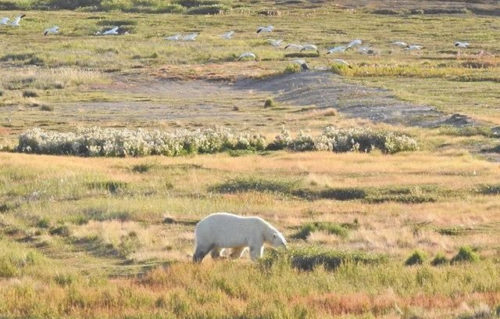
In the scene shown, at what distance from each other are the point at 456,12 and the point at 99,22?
44.5 m

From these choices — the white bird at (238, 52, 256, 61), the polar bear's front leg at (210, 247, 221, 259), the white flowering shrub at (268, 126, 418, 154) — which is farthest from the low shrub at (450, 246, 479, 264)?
the white bird at (238, 52, 256, 61)

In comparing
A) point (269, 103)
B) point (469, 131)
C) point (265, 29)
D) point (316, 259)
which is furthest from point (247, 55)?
point (316, 259)

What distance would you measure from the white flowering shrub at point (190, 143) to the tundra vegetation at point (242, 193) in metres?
0.07

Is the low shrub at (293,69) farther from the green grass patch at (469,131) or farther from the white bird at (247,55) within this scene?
the green grass patch at (469,131)

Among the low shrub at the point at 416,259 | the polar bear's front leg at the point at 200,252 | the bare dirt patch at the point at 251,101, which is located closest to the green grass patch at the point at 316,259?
the low shrub at the point at 416,259

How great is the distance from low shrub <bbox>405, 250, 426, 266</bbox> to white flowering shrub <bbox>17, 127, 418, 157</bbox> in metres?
17.4

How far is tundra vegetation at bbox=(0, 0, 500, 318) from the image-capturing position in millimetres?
13039

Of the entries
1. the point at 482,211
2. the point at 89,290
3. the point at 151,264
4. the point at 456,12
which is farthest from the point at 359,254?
the point at 456,12

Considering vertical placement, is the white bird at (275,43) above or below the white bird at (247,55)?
below

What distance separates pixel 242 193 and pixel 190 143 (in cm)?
1008

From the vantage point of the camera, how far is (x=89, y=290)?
13.4 m

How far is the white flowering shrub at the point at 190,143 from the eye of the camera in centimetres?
3312

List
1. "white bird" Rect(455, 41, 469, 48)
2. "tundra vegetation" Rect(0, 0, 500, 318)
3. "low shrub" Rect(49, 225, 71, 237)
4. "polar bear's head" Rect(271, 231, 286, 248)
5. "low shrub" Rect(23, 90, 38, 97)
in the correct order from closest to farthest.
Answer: "tundra vegetation" Rect(0, 0, 500, 318) → "polar bear's head" Rect(271, 231, 286, 248) → "low shrub" Rect(49, 225, 71, 237) → "low shrub" Rect(23, 90, 38, 97) → "white bird" Rect(455, 41, 469, 48)

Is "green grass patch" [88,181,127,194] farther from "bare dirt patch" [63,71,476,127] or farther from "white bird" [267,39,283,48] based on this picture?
"white bird" [267,39,283,48]
